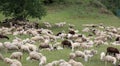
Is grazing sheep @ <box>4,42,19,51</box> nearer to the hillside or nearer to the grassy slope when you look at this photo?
the grassy slope

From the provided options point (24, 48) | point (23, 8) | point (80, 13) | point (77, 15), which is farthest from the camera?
point (80, 13)

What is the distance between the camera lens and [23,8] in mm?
31516

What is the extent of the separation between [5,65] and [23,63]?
2.86ft

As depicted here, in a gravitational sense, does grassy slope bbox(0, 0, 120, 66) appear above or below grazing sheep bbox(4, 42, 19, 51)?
below

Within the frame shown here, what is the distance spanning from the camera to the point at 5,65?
46.6 ft

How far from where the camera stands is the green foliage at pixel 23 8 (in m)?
31.2

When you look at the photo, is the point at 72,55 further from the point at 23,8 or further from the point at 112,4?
the point at 112,4

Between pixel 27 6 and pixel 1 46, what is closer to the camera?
pixel 1 46

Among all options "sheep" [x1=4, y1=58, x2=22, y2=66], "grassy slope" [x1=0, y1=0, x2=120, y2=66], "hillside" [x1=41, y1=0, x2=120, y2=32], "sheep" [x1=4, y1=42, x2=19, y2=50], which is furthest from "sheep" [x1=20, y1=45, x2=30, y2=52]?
"hillside" [x1=41, y1=0, x2=120, y2=32]

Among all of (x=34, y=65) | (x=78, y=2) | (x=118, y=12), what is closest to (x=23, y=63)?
(x=34, y=65)

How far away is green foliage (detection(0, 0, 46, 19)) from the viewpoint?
31172mm

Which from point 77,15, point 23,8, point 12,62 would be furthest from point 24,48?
point 77,15

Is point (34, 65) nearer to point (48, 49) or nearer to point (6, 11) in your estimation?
point (48, 49)

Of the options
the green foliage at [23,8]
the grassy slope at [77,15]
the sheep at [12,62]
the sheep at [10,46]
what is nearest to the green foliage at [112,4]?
the grassy slope at [77,15]
